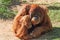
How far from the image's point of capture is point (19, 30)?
5969 mm

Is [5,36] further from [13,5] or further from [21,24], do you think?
[13,5]

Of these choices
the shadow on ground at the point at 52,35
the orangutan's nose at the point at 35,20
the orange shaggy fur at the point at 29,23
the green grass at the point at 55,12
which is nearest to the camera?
the orangutan's nose at the point at 35,20

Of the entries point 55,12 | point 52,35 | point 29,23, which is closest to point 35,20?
point 29,23

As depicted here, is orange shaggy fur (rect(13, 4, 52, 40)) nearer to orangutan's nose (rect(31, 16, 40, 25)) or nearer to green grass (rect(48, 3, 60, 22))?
orangutan's nose (rect(31, 16, 40, 25))

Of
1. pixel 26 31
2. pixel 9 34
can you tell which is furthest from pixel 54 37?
pixel 9 34

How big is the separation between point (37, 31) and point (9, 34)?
0.70 meters

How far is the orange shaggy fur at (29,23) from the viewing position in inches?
230

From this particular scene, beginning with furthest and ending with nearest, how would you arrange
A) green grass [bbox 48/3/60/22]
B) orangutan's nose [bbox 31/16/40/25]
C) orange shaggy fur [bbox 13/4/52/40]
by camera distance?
1. green grass [bbox 48/3/60/22]
2. orange shaggy fur [bbox 13/4/52/40]
3. orangutan's nose [bbox 31/16/40/25]

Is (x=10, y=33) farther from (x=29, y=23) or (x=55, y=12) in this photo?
(x=55, y=12)

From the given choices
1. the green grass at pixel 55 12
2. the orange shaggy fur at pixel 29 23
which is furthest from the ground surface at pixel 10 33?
the green grass at pixel 55 12

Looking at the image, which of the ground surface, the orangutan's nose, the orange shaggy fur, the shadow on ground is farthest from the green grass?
the orangutan's nose

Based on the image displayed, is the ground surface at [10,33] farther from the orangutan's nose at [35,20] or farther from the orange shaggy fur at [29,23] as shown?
the orangutan's nose at [35,20]

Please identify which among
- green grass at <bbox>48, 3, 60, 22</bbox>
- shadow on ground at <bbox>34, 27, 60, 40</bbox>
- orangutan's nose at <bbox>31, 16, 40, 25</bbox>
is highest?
orangutan's nose at <bbox>31, 16, 40, 25</bbox>

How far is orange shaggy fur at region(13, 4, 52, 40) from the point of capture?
5844mm
